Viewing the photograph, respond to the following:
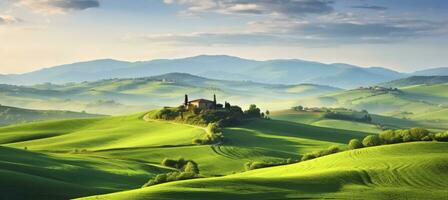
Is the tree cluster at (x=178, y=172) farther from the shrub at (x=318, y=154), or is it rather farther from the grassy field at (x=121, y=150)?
the shrub at (x=318, y=154)

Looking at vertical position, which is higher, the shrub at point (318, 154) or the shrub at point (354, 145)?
the shrub at point (354, 145)

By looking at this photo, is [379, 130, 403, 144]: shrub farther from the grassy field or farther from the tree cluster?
the tree cluster

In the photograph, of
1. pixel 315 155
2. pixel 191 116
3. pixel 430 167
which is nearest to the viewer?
pixel 430 167

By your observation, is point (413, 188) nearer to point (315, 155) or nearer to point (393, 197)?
point (393, 197)

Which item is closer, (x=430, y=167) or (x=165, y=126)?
(x=430, y=167)

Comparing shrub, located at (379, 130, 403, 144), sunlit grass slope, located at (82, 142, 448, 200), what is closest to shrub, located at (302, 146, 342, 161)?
shrub, located at (379, 130, 403, 144)

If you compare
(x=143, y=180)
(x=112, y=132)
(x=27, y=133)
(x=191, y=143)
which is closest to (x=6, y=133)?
(x=27, y=133)

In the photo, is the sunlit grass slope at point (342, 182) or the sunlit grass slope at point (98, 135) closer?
the sunlit grass slope at point (342, 182)

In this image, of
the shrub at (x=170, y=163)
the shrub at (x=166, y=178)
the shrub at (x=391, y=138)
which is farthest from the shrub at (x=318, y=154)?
the shrub at (x=166, y=178)
